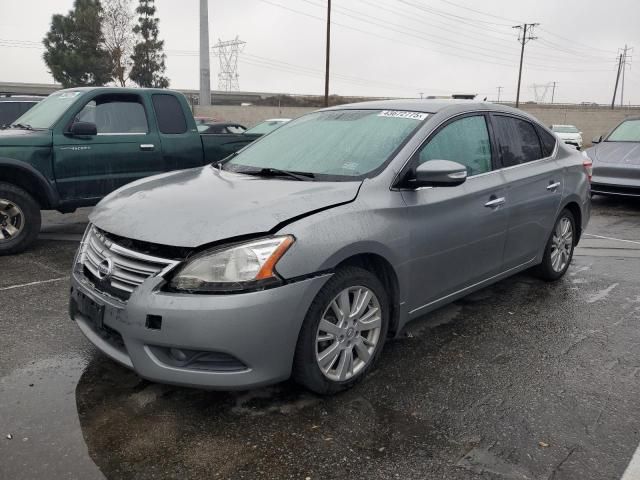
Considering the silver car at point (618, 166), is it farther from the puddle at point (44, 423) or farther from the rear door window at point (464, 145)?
the puddle at point (44, 423)

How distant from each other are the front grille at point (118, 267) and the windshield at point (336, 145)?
1153mm

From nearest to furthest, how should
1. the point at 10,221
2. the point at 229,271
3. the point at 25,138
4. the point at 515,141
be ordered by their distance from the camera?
the point at 229,271
the point at 515,141
the point at 25,138
the point at 10,221

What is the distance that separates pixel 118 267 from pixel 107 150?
408 cm

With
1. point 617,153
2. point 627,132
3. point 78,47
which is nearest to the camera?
point 617,153

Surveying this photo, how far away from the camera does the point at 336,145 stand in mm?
3750

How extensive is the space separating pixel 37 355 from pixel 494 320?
10.7 ft

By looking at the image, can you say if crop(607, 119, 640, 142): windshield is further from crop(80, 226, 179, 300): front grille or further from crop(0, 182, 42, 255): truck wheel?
crop(80, 226, 179, 300): front grille

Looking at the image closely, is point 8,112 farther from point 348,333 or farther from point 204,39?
point 204,39

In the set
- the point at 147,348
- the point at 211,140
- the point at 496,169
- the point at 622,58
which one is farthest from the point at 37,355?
the point at 622,58

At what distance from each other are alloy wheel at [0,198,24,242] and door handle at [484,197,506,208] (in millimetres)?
4900

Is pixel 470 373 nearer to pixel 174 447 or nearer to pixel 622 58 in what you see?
pixel 174 447

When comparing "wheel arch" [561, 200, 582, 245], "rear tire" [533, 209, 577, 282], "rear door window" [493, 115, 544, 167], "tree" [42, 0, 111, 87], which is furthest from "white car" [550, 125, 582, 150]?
"tree" [42, 0, 111, 87]

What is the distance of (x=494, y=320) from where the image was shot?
171 inches

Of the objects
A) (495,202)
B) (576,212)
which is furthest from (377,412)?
(576,212)
